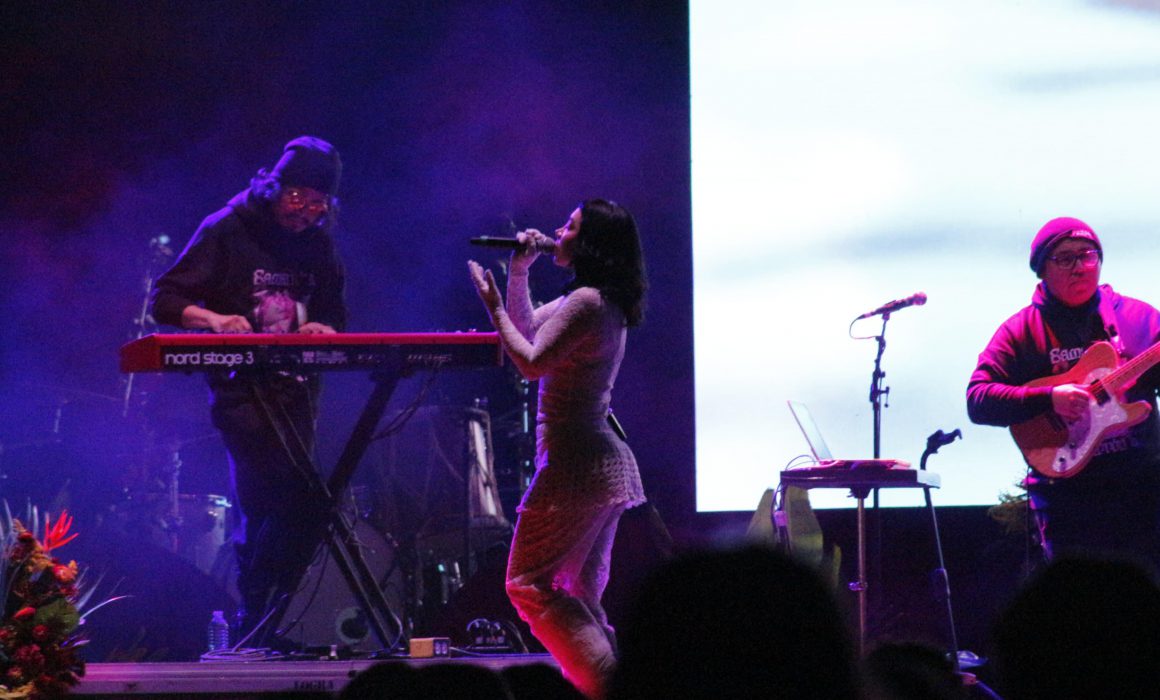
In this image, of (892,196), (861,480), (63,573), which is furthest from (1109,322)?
(63,573)

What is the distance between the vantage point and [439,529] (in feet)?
21.8

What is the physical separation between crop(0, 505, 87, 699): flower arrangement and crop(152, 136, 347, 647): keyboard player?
1068 mm

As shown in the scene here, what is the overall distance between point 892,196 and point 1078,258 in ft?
5.32

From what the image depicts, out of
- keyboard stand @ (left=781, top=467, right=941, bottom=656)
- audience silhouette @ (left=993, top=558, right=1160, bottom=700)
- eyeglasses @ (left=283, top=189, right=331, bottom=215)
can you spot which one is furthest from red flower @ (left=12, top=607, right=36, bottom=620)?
audience silhouette @ (left=993, top=558, right=1160, bottom=700)

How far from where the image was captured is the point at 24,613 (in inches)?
146

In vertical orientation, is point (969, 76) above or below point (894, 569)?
above

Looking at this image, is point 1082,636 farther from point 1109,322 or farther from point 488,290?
point 1109,322

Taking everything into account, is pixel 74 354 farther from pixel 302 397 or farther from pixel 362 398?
pixel 302 397

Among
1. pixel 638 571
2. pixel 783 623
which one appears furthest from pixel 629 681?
pixel 638 571

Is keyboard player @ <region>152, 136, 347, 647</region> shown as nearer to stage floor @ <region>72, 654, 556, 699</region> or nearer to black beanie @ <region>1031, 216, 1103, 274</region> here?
stage floor @ <region>72, 654, 556, 699</region>

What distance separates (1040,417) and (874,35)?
2633 millimetres

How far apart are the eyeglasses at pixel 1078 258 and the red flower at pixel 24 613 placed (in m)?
4.08

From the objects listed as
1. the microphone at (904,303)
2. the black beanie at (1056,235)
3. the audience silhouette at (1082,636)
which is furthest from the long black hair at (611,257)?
the audience silhouette at (1082,636)

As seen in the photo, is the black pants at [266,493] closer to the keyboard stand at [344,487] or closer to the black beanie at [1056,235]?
the keyboard stand at [344,487]
